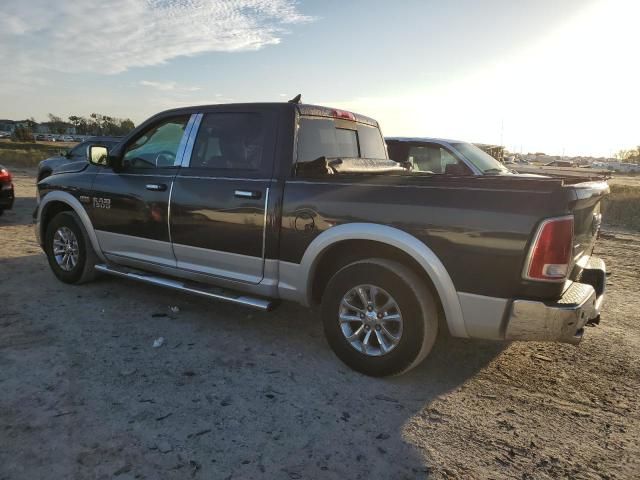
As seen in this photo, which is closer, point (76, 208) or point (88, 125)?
point (76, 208)

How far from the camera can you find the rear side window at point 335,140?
13.1 feet

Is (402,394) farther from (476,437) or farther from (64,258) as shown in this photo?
(64,258)

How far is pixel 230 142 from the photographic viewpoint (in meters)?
4.20

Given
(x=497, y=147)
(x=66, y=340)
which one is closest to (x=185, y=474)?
(x=66, y=340)

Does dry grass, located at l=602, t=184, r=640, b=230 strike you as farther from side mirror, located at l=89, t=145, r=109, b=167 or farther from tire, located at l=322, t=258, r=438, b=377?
side mirror, located at l=89, t=145, r=109, b=167

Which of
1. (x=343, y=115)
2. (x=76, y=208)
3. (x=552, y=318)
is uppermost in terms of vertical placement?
(x=343, y=115)

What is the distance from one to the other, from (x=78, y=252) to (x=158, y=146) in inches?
63.9

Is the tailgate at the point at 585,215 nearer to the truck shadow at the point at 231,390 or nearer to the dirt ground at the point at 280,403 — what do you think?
the dirt ground at the point at 280,403

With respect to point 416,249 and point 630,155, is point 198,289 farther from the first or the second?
point 630,155

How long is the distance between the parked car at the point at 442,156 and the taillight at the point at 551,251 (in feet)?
14.1

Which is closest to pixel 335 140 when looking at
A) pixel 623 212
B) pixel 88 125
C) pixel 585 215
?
pixel 585 215

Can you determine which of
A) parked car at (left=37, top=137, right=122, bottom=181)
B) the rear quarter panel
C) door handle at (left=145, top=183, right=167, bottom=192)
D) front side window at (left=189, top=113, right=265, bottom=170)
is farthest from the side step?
parked car at (left=37, top=137, right=122, bottom=181)

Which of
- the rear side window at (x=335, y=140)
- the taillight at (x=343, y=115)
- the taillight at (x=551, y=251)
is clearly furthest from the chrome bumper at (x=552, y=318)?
the taillight at (x=343, y=115)

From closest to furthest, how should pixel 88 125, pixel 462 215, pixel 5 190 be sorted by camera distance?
1. pixel 462 215
2. pixel 5 190
3. pixel 88 125
